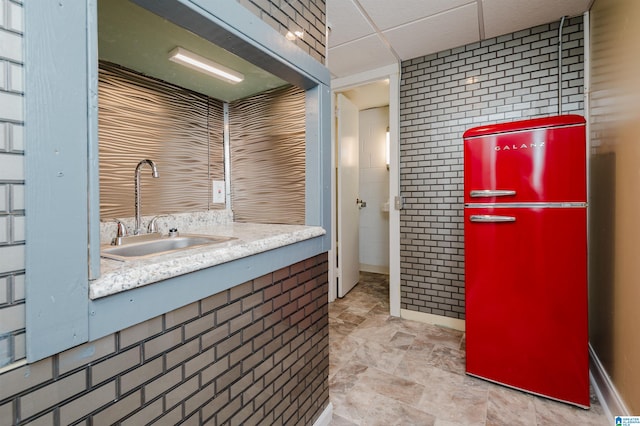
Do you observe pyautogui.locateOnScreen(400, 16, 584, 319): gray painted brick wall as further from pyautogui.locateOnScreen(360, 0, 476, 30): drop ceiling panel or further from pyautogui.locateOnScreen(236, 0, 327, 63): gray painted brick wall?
pyautogui.locateOnScreen(236, 0, 327, 63): gray painted brick wall

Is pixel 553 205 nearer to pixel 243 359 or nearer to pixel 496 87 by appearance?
pixel 496 87

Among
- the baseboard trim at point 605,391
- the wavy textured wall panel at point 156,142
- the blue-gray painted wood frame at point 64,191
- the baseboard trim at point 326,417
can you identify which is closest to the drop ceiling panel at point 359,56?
the wavy textured wall panel at point 156,142

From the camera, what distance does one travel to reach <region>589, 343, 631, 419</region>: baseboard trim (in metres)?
1.55

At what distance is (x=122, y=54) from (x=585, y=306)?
2.73 m

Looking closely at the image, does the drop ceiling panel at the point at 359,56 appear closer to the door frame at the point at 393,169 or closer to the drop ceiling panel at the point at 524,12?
the door frame at the point at 393,169

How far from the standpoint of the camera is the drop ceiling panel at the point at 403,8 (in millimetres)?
2008

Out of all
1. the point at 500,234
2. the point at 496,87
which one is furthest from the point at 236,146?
the point at 496,87

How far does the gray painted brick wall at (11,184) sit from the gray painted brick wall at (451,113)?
278 centimetres

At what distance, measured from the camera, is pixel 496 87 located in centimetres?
251

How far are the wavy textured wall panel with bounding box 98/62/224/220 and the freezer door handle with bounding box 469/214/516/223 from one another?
172cm

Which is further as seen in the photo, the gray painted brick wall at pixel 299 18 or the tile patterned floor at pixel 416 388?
the tile patterned floor at pixel 416 388

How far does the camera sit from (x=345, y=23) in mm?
2248

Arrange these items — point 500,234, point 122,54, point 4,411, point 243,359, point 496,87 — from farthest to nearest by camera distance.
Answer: point 496,87
point 500,234
point 122,54
point 243,359
point 4,411

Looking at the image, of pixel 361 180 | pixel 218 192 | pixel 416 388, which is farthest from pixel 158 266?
pixel 361 180
